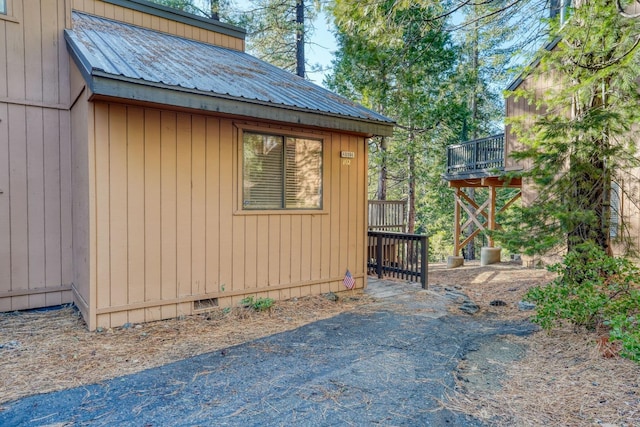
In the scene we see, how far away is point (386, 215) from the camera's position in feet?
32.1

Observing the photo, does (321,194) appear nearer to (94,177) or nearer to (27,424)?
(94,177)

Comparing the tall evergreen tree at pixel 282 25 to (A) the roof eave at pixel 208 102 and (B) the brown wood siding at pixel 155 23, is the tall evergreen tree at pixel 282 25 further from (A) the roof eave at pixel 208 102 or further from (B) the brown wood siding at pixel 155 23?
(A) the roof eave at pixel 208 102

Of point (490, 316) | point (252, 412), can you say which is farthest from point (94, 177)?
point (490, 316)

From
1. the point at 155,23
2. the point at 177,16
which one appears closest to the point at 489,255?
the point at 177,16

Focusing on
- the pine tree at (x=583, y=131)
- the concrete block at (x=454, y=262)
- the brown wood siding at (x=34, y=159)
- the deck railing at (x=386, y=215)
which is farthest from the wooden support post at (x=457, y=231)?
the brown wood siding at (x=34, y=159)

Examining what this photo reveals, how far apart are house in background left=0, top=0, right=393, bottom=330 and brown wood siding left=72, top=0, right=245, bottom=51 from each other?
513mm

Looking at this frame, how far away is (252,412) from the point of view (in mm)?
2619

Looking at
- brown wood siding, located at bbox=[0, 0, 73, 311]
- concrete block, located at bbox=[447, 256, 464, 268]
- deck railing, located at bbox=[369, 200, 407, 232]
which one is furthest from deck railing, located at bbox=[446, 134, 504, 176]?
brown wood siding, located at bbox=[0, 0, 73, 311]

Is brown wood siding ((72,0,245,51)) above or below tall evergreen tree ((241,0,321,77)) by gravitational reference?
below

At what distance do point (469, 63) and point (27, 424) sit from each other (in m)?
21.6

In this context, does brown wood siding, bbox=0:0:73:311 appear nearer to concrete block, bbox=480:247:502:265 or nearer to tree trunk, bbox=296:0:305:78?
tree trunk, bbox=296:0:305:78

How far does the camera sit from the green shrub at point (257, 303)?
519 centimetres

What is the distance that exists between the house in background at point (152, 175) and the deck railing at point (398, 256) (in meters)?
1.57

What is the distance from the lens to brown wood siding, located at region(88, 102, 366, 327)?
14.2 feet
